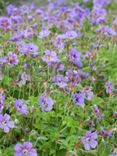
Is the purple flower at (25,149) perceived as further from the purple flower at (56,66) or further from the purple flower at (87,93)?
the purple flower at (56,66)

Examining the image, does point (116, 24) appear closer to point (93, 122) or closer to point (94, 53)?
point (94, 53)

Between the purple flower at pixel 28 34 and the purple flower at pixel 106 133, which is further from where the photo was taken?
the purple flower at pixel 28 34

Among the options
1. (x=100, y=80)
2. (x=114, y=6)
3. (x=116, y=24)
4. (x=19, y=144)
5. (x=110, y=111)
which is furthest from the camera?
(x=114, y=6)

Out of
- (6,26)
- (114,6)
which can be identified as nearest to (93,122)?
(6,26)

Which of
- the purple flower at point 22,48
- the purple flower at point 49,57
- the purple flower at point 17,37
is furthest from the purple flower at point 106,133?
the purple flower at point 17,37

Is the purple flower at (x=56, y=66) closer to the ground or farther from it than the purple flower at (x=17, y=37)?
closer to the ground

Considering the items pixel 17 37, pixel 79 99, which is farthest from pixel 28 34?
pixel 79 99

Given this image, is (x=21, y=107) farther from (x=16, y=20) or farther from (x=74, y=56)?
(x=16, y=20)

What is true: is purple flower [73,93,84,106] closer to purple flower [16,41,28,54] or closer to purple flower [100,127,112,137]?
purple flower [100,127,112,137]
